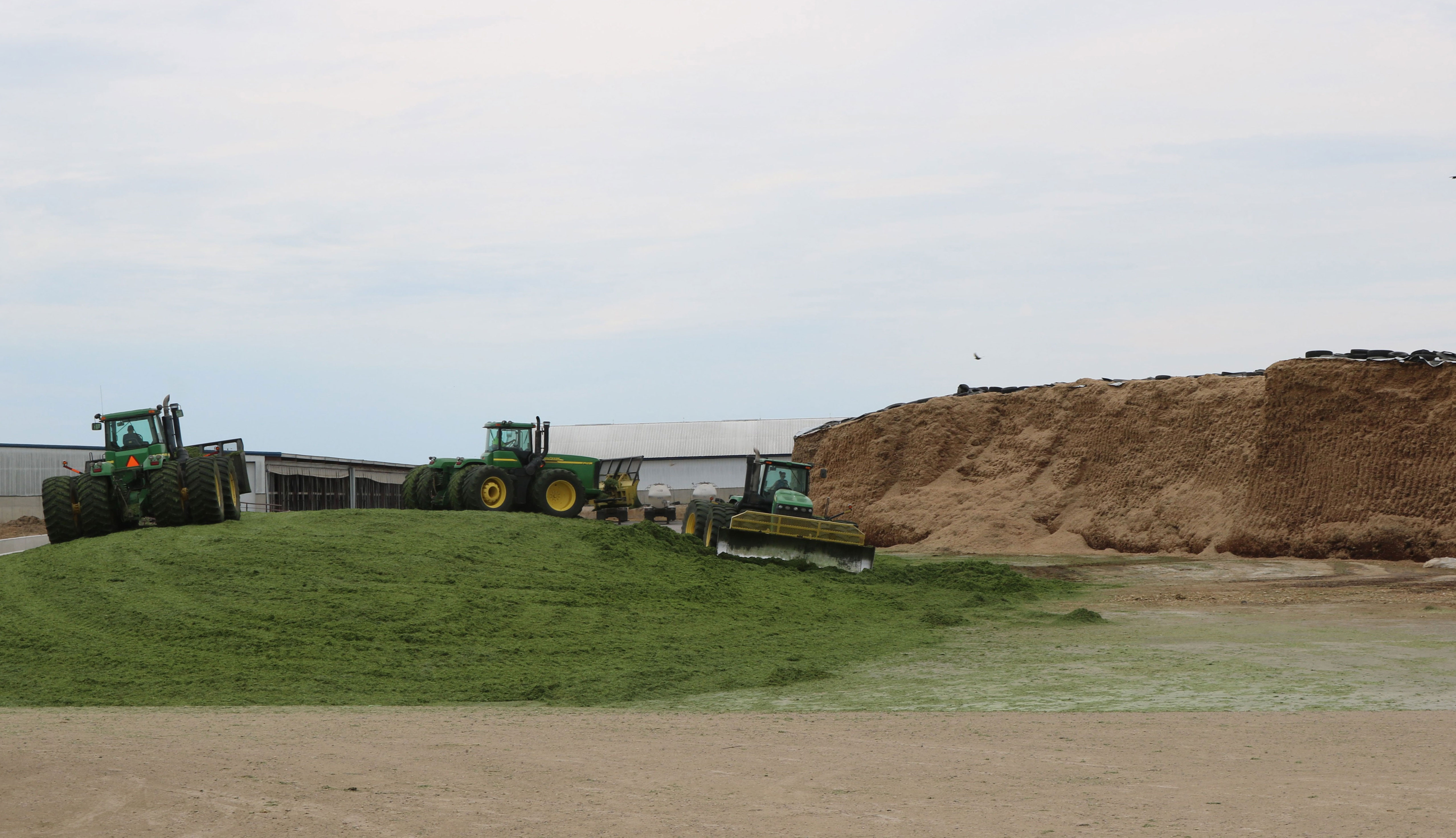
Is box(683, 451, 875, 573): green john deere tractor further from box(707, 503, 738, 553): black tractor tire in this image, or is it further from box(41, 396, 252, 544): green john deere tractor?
box(41, 396, 252, 544): green john deere tractor

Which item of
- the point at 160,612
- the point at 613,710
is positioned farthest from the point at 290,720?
the point at 160,612

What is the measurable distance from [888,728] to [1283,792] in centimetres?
319

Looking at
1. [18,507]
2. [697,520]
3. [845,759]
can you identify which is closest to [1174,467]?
[697,520]

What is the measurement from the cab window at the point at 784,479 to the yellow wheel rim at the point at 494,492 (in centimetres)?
619

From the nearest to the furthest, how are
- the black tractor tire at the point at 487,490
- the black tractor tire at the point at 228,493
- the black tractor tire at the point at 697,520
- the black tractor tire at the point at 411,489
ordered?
the black tractor tire at the point at 228,493
the black tractor tire at the point at 697,520
the black tractor tire at the point at 487,490
the black tractor tire at the point at 411,489

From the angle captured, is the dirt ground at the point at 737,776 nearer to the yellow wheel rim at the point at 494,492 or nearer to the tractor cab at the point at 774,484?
the tractor cab at the point at 774,484

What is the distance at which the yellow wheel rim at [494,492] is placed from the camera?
26484 mm

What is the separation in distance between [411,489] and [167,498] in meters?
8.46

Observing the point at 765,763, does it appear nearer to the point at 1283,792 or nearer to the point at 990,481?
the point at 1283,792

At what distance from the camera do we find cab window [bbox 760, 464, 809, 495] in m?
24.2

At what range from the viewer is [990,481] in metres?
37.8

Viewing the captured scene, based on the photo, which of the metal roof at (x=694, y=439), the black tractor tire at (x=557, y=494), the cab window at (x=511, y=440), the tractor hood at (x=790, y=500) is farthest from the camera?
the metal roof at (x=694, y=439)

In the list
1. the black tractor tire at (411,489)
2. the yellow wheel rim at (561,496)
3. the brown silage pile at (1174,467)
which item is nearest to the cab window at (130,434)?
the black tractor tire at (411,489)

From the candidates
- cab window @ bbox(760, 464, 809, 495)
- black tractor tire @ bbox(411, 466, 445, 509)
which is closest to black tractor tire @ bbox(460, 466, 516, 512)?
black tractor tire @ bbox(411, 466, 445, 509)
